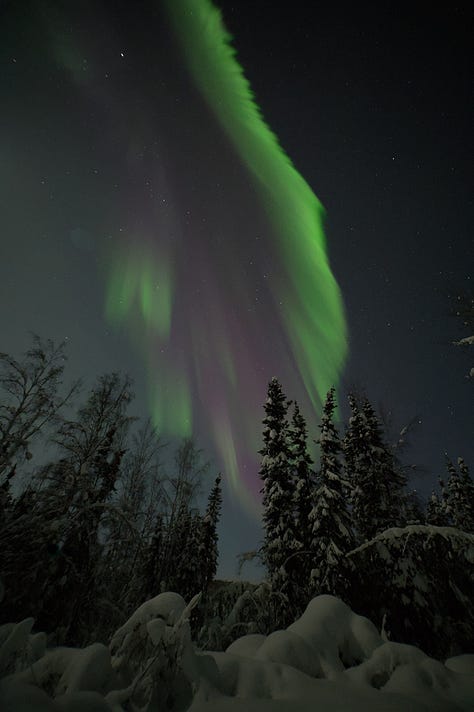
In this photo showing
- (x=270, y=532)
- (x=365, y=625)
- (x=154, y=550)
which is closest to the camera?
(x=365, y=625)

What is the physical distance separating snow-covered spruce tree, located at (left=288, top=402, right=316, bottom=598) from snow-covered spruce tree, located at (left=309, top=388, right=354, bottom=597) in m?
0.60

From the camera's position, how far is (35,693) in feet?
6.17

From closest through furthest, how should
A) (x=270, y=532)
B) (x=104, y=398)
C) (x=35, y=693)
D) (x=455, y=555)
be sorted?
(x=35, y=693), (x=455, y=555), (x=104, y=398), (x=270, y=532)

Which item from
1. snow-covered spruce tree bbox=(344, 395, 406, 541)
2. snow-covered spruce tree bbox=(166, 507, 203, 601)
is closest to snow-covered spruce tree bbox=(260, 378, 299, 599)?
snow-covered spruce tree bbox=(344, 395, 406, 541)

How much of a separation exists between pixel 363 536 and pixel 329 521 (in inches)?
62.9

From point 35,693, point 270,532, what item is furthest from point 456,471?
point 35,693

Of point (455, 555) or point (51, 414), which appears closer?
point (455, 555)

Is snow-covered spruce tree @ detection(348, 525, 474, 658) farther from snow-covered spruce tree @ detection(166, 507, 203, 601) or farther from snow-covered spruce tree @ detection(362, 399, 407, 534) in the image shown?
snow-covered spruce tree @ detection(166, 507, 203, 601)

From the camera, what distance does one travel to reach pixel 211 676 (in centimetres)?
241

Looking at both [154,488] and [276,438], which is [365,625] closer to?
[276,438]

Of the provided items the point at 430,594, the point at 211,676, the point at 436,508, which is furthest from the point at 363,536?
the point at 436,508

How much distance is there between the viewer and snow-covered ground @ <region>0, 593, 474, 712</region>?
6.99ft

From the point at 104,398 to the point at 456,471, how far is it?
2848 centimetres

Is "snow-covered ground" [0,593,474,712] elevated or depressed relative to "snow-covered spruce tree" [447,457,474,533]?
depressed
